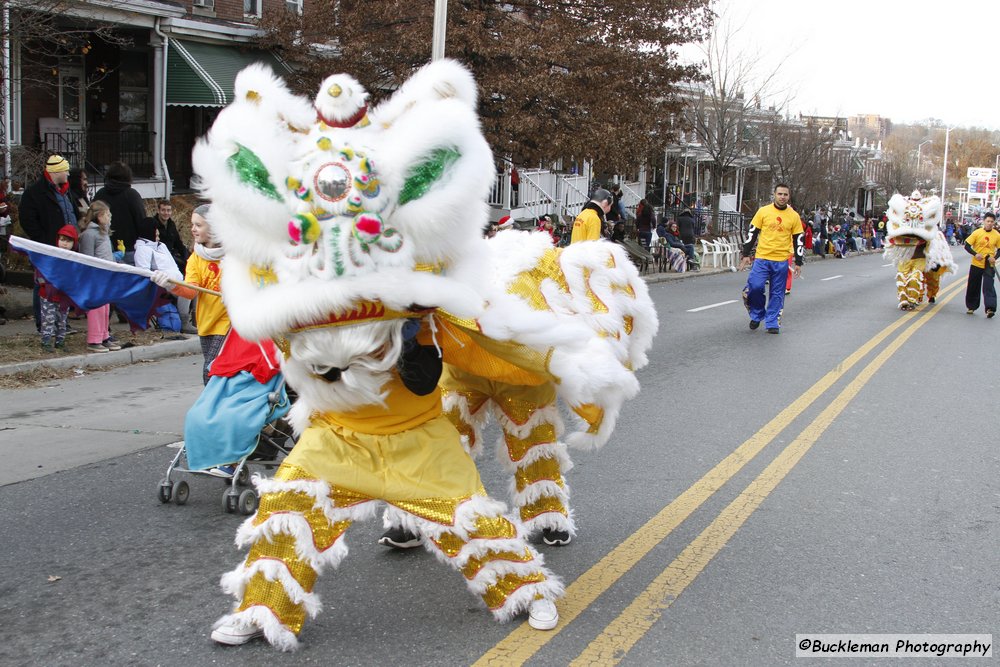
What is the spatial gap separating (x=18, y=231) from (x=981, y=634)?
44.7 feet

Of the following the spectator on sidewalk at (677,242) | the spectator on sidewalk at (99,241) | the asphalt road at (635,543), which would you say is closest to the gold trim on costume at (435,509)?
the asphalt road at (635,543)

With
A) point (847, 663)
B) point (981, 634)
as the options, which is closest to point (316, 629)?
point (847, 663)

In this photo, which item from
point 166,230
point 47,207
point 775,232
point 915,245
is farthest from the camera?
point 915,245

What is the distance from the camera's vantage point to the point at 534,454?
4.47 metres

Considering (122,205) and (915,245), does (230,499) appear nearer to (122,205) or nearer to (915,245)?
(122,205)

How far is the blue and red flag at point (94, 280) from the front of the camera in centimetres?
473

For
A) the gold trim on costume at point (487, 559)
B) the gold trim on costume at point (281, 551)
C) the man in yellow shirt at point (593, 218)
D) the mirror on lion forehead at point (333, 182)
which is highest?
the mirror on lion forehead at point (333, 182)

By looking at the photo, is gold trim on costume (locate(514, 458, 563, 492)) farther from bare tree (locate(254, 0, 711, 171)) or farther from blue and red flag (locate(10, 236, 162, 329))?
bare tree (locate(254, 0, 711, 171))

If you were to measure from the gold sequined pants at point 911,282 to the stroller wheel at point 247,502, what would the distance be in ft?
46.9

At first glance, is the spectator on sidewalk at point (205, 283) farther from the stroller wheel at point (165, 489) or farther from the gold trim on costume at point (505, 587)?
the gold trim on costume at point (505, 587)

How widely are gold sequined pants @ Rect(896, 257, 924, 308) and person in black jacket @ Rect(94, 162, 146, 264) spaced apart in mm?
12362

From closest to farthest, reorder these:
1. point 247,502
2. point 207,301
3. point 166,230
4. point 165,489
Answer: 1. point 247,502
2. point 165,489
3. point 207,301
4. point 166,230

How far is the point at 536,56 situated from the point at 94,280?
46.6 ft

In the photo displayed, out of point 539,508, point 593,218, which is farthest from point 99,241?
point 539,508
